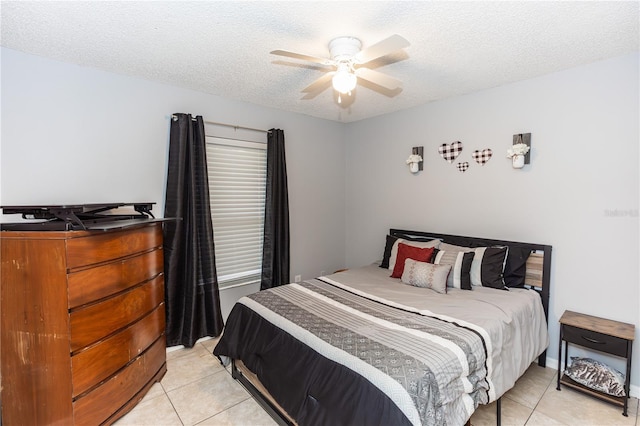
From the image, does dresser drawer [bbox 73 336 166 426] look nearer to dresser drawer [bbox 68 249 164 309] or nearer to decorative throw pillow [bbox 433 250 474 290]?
dresser drawer [bbox 68 249 164 309]

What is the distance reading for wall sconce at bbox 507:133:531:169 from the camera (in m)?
2.77

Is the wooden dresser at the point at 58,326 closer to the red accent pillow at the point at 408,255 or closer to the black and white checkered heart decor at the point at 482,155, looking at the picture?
the red accent pillow at the point at 408,255

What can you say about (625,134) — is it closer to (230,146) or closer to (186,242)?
(230,146)

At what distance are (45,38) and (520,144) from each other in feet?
12.1

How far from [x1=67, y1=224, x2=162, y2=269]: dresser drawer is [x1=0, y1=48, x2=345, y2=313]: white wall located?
2.31ft

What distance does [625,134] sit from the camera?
7.70 ft

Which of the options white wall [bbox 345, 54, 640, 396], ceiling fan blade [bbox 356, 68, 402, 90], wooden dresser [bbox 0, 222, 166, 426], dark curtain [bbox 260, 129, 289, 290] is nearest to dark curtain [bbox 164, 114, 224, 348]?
dark curtain [bbox 260, 129, 289, 290]

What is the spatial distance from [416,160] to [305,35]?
207 cm

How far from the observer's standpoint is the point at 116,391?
2041mm

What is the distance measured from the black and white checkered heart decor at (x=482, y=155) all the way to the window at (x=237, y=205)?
2287mm

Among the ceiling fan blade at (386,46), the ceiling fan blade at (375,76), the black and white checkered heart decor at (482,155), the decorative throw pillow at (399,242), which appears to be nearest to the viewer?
the ceiling fan blade at (386,46)

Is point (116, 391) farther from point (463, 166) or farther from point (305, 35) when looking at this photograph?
point (463, 166)

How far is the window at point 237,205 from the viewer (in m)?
3.34

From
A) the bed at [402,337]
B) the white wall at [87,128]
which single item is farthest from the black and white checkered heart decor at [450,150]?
the white wall at [87,128]
